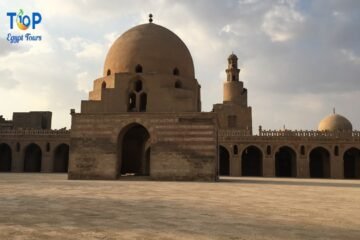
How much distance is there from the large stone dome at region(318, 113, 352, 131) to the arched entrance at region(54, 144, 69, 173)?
2614 cm

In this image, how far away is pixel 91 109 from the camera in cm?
2088

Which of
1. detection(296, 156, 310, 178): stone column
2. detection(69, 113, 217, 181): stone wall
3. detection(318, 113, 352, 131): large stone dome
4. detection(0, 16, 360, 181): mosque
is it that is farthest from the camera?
detection(318, 113, 352, 131): large stone dome

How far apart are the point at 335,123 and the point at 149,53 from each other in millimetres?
25023

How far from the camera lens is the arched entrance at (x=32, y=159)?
118ft

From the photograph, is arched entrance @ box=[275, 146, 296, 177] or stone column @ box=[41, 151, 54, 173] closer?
stone column @ box=[41, 151, 54, 173]

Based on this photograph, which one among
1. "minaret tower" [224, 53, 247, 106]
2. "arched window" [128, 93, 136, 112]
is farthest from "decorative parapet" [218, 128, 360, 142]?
"arched window" [128, 93, 136, 112]

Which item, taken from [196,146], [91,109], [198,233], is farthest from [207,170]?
[198,233]

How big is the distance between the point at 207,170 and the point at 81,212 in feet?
40.8

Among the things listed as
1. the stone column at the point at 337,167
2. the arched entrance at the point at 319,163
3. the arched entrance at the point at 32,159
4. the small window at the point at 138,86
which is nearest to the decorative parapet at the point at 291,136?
the stone column at the point at 337,167

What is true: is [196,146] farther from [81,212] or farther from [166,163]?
[81,212]

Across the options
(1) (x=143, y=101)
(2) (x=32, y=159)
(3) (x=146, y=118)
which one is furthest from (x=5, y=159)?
(3) (x=146, y=118)

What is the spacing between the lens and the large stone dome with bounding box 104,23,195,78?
21.7 meters

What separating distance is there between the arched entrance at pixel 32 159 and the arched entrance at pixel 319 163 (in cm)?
2583

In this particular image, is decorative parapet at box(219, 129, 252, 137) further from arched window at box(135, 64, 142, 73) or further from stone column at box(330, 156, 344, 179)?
arched window at box(135, 64, 142, 73)
